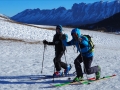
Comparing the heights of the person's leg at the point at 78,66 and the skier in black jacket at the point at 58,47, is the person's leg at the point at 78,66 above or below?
below

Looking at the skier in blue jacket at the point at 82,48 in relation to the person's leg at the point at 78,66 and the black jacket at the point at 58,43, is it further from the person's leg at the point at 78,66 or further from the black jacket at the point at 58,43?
the black jacket at the point at 58,43

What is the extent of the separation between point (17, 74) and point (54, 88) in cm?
347

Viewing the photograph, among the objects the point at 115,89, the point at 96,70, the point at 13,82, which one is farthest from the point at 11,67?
the point at 115,89

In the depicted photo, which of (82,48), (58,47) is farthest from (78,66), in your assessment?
(58,47)

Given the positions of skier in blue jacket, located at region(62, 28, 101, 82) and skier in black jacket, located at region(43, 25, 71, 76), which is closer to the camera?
skier in blue jacket, located at region(62, 28, 101, 82)

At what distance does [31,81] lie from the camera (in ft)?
38.7

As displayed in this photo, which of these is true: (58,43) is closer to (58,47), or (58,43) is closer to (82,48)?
(58,47)

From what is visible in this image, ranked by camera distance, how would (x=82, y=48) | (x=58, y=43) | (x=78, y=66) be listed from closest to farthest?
(x=82, y=48) → (x=78, y=66) → (x=58, y=43)

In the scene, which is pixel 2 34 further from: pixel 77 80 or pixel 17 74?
pixel 77 80

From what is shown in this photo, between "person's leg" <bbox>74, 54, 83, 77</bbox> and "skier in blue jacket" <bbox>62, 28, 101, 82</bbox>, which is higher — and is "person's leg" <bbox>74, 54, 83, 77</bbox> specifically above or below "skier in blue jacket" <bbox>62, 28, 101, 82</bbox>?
below

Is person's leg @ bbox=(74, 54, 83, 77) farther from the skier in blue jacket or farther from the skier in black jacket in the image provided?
the skier in black jacket

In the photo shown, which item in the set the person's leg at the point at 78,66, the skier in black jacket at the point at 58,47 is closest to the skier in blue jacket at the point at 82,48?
the person's leg at the point at 78,66

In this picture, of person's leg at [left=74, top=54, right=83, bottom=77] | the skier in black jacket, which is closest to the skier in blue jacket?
person's leg at [left=74, top=54, right=83, bottom=77]

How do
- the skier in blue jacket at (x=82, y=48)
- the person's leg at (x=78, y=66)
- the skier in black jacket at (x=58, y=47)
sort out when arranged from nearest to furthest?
the skier in blue jacket at (x=82, y=48) < the person's leg at (x=78, y=66) < the skier in black jacket at (x=58, y=47)
